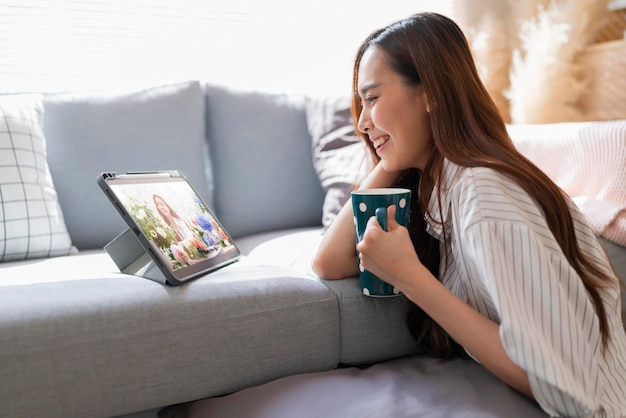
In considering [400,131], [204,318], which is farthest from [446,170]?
[204,318]

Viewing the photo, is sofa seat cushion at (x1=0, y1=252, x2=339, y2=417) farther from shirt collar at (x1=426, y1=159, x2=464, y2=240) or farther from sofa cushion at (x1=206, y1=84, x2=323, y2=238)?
sofa cushion at (x1=206, y1=84, x2=323, y2=238)

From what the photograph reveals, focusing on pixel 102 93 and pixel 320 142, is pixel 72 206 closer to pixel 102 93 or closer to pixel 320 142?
pixel 102 93

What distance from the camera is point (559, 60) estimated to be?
2.28 meters

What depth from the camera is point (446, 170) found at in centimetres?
97

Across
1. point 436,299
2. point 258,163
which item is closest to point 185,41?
point 258,163

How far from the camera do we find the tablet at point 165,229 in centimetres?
97

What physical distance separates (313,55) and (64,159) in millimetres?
1286

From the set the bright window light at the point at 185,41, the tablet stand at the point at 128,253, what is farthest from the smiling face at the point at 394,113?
the bright window light at the point at 185,41

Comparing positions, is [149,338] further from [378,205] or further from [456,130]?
[456,130]

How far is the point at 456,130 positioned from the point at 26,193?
1.12 m

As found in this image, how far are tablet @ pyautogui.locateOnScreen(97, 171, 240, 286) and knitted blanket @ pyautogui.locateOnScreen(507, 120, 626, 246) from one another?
883 mm

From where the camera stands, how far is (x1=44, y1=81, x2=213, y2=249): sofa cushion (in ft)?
5.31

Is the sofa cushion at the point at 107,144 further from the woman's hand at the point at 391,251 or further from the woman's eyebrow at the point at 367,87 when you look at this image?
the woman's hand at the point at 391,251

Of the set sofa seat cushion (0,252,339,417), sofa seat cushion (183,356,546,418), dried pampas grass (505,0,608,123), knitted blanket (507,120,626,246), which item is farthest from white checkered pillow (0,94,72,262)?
dried pampas grass (505,0,608,123)
